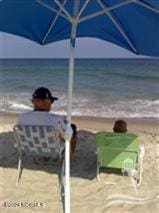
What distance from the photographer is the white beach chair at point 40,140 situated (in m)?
4.58

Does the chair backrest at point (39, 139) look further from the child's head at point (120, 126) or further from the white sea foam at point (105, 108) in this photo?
the white sea foam at point (105, 108)

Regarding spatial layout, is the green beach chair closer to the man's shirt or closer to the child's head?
the child's head

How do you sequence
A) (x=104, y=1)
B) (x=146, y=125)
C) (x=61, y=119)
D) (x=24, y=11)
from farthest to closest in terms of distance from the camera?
(x=146, y=125)
(x=24, y=11)
(x=104, y=1)
(x=61, y=119)

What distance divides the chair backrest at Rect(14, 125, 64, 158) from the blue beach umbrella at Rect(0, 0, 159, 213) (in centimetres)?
124

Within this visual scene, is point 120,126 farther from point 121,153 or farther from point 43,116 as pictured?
point 43,116

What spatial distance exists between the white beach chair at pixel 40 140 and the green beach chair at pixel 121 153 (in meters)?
0.47

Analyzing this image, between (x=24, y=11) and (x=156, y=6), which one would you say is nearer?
(x=156, y=6)

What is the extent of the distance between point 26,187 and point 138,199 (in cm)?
112

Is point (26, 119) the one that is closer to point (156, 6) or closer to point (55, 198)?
point (55, 198)

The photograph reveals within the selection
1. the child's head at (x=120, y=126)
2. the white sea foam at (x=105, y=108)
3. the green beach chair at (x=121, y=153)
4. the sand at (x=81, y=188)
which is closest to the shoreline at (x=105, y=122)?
the white sea foam at (x=105, y=108)

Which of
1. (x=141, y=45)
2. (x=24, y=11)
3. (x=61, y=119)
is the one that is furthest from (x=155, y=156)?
(x=24, y=11)

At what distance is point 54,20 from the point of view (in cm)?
561

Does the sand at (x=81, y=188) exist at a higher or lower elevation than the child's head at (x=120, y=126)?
lower

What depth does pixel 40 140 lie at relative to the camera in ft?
15.2
